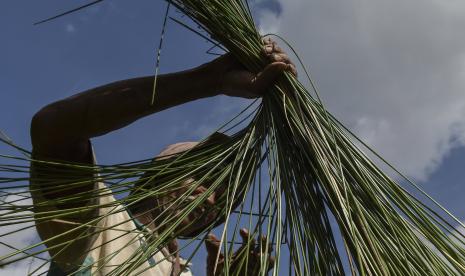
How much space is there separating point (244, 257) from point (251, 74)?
0.25 m

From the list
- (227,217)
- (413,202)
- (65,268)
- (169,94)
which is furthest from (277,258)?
(65,268)

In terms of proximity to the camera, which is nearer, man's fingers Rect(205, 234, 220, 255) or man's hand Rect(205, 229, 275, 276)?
man's hand Rect(205, 229, 275, 276)

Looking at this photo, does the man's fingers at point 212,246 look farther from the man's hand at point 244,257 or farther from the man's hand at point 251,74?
the man's hand at point 251,74

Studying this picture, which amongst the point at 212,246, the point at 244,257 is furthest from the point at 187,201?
the point at 212,246

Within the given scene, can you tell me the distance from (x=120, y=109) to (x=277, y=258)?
305mm

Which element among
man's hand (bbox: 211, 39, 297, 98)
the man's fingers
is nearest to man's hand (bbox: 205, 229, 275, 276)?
the man's fingers

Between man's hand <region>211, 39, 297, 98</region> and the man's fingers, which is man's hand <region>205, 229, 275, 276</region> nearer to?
the man's fingers

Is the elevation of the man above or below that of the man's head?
above

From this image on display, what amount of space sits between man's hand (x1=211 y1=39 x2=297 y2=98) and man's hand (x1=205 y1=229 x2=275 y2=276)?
0.18 metres

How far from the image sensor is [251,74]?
2.72ft

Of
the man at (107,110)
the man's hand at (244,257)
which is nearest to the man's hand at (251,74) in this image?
the man at (107,110)

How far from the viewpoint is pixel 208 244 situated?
1.04m

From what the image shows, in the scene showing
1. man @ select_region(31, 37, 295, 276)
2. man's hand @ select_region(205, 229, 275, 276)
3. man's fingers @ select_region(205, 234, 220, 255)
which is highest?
man @ select_region(31, 37, 295, 276)

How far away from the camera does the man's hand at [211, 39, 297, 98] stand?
793 mm
